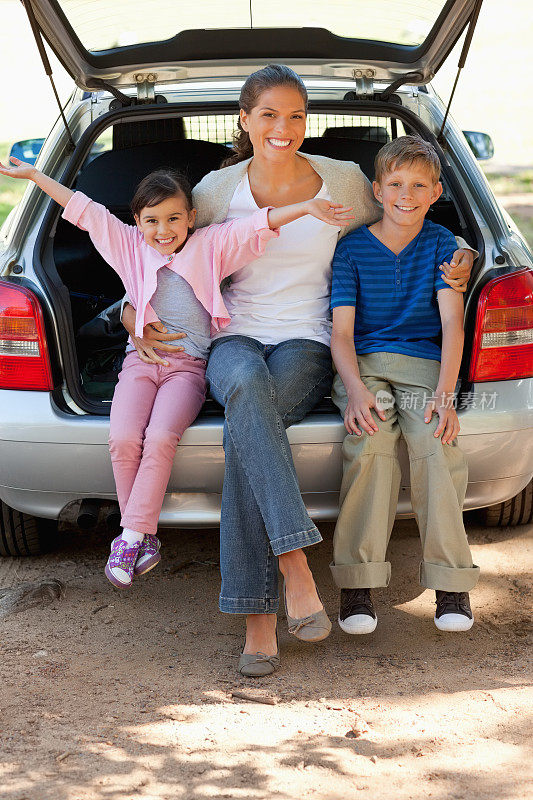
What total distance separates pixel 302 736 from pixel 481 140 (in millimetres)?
3426

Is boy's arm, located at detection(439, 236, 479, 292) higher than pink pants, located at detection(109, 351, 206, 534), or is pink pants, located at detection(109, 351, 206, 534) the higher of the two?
boy's arm, located at detection(439, 236, 479, 292)

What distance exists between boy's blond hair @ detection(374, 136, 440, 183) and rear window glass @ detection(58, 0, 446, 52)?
69 cm

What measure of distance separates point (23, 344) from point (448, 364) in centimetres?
128

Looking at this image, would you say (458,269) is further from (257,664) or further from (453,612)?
(257,664)

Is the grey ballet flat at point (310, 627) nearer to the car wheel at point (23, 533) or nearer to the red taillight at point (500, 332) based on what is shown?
the red taillight at point (500, 332)

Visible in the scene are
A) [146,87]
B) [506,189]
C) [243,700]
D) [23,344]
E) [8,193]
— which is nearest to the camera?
[243,700]

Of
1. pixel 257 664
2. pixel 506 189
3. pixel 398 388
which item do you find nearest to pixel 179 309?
pixel 398 388

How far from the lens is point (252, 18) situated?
361cm

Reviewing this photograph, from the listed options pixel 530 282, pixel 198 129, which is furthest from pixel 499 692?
pixel 198 129

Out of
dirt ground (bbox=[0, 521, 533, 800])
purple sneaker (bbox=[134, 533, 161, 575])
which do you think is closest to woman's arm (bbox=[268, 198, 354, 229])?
purple sneaker (bbox=[134, 533, 161, 575])

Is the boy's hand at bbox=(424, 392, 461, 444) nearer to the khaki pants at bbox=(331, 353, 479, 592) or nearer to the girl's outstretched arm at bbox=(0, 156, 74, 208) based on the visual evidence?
the khaki pants at bbox=(331, 353, 479, 592)

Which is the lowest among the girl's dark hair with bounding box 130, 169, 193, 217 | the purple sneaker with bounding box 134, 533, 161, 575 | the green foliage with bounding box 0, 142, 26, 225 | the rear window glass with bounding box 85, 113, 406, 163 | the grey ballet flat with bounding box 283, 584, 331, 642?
the grey ballet flat with bounding box 283, 584, 331, 642

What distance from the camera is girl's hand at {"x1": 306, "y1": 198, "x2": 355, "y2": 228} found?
9.31 feet

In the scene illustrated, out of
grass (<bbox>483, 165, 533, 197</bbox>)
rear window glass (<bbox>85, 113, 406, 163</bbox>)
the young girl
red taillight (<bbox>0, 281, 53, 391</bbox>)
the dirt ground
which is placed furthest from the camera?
grass (<bbox>483, 165, 533, 197</bbox>)
